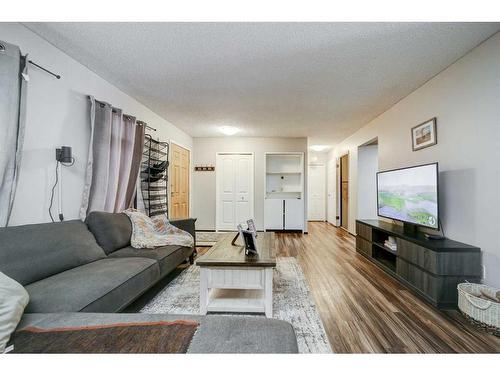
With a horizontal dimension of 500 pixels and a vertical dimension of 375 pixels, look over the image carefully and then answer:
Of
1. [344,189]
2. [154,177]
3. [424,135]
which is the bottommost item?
[344,189]

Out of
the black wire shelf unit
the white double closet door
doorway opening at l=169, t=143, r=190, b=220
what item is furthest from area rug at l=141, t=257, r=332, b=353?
the white double closet door

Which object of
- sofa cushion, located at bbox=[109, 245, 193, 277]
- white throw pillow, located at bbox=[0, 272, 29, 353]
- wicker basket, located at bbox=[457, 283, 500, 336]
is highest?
white throw pillow, located at bbox=[0, 272, 29, 353]

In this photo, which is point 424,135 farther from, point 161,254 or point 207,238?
point 207,238

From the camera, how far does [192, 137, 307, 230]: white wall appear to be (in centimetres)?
615

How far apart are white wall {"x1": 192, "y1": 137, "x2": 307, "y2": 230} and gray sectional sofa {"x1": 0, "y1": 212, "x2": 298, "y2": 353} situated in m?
3.64

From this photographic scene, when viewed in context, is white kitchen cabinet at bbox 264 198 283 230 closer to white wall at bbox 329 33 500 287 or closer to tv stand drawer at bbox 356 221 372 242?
tv stand drawer at bbox 356 221 372 242

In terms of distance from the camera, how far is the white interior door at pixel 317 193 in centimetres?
843

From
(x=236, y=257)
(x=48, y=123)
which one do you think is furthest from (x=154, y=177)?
(x=236, y=257)

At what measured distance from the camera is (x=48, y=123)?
2.23m

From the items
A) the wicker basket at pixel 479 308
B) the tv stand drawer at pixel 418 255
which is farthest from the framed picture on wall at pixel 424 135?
the wicker basket at pixel 479 308

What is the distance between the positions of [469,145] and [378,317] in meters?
1.87

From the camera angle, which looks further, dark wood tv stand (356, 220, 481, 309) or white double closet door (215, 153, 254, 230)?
white double closet door (215, 153, 254, 230)

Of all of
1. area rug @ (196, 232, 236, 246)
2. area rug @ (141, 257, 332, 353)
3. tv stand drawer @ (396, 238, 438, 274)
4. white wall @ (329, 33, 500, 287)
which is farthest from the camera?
area rug @ (196, 232, 236, 246)
